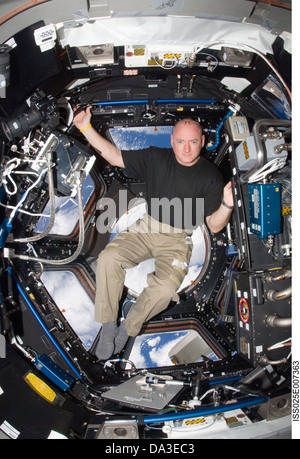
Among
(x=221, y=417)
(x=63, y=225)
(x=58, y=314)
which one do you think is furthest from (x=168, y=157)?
(x=221, y=417)

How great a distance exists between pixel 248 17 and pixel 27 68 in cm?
169

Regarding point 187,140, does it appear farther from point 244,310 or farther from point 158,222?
point 244,310

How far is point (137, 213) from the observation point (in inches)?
148

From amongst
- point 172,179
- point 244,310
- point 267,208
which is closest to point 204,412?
point 244,310

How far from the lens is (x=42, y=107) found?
8.65ft

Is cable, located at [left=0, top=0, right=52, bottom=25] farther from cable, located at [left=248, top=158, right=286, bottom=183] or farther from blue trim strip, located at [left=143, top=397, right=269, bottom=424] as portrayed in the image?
blue trim strip, located at [left=143, top=397, right=269, bottom=424]

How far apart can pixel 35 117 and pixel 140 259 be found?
1.56 metres

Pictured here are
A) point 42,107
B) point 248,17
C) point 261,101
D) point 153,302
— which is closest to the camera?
point 248,17

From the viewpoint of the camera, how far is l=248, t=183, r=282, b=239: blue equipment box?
9.00 ft

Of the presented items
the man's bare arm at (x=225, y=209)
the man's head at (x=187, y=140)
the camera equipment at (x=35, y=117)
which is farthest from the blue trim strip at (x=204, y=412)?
the camera equipment at (x=35, y=117)

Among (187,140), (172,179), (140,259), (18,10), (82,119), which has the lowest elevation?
(140,259)

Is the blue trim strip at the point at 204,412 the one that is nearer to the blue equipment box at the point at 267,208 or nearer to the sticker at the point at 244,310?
the sticker at the point at 244,310

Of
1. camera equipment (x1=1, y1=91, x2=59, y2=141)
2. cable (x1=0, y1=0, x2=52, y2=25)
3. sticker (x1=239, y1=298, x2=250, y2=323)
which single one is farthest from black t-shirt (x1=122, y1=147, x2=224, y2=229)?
cable (x1=0, y1=0, x2=52, y2=25)
